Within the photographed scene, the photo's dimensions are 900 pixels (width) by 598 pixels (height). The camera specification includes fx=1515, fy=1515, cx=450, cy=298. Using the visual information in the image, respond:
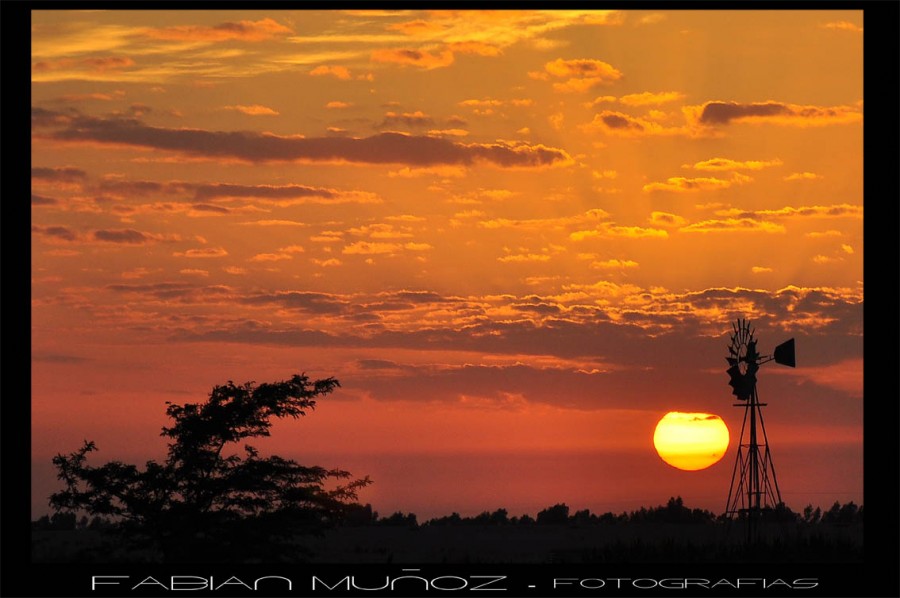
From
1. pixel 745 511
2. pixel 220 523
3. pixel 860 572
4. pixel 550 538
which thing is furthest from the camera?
pixel 550 538

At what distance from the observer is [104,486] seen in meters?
37.9

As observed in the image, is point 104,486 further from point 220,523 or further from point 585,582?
point 585,582

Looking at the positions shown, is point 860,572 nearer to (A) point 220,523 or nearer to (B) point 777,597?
(B) point 777,597

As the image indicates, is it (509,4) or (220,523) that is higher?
(509,4)

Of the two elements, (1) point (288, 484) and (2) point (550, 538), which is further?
(2) point (550, 538)

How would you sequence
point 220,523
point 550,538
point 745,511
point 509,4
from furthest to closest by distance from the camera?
point 550,538 → point 745,511 → point 220,523 → point 509,4

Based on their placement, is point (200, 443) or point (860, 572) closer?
point (860, 572)

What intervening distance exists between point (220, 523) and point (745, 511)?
14.5 metres

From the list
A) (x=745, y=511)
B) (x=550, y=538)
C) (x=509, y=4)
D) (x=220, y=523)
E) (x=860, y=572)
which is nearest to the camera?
(x=509, y=4)

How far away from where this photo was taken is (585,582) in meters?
32.8

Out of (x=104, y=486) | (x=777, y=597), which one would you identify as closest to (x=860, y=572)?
(x=777, y=597)
